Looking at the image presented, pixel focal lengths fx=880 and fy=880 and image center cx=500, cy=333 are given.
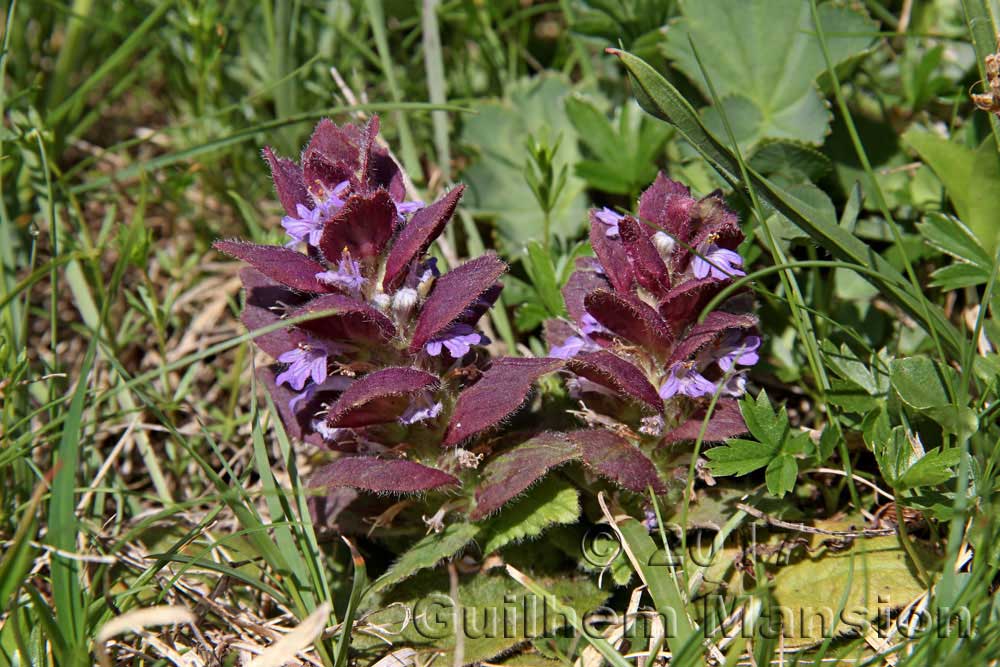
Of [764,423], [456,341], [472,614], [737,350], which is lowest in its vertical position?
[472,614]

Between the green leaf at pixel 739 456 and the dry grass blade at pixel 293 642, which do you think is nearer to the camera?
the dry grass blade at pixel 293 642

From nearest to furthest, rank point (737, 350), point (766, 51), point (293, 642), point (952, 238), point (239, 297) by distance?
1. point (293, 642)
2. point (737, 350)
3. point (952, 238)
4. point (766, 51)
5. point (239, 297)

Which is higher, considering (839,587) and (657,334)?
(657,334)

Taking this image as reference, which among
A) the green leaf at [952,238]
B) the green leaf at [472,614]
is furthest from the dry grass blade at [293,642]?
the green leaf at [952,238]

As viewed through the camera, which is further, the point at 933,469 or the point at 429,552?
the point at 429,552

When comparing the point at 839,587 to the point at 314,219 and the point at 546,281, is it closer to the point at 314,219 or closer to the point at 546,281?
the point at 546,281

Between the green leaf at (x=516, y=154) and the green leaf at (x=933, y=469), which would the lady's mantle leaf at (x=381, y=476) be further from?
the green leaf at (x=516, y=154)

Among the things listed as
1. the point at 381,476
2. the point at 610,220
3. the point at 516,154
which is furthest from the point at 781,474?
the point at 516,154

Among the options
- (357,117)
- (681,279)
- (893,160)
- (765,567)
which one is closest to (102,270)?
(357,117)
